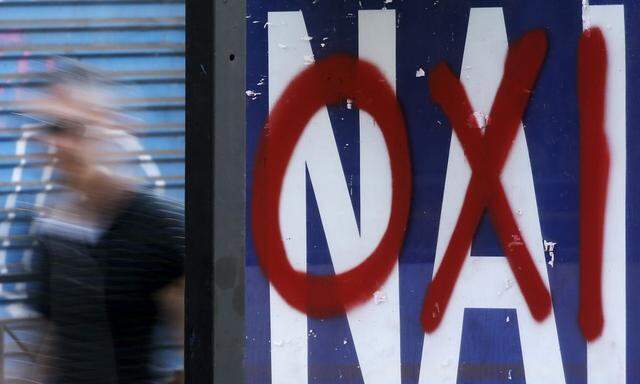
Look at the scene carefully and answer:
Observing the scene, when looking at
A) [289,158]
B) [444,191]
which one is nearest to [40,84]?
[289,158]

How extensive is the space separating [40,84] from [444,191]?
137cm

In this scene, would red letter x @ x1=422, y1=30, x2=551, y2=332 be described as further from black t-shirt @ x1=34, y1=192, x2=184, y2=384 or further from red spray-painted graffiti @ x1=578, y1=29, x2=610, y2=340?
black t-shirt @ x1=34, y1=192, x2=184, y2=384

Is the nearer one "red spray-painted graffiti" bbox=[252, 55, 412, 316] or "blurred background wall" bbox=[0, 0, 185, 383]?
"blurred background wall" bbox=[0, 0, 185, 383]

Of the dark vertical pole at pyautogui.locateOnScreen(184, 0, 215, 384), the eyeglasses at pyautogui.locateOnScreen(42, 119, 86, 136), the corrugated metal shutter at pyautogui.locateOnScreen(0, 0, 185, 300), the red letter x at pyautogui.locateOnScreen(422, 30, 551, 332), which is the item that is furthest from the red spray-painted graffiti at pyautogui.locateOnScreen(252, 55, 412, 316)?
the dark vertical pole at pyautogui.locateOnScreen(184, 0, 215, 384)

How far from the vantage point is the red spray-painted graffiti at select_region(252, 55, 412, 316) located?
10.1 ft

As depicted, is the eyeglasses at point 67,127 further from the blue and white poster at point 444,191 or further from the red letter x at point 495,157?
the red letter x at point 495,157

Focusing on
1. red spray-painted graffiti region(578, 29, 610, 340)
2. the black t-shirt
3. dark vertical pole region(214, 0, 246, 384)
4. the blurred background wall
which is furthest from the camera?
red spray-painted graffiti region(578, 29, 610, 340)

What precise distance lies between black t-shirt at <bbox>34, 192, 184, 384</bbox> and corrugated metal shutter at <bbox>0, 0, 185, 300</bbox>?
0.12 meters

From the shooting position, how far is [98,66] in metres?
2.75

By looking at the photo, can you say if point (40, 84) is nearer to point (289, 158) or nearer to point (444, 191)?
point (289, 158)

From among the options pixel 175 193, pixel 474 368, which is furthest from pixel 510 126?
pixel 175 193

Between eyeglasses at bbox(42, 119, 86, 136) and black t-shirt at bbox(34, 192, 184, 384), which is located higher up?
eyeglasses at bbox(42, 119, 86, 136)

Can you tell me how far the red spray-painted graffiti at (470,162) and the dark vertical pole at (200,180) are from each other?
135cm

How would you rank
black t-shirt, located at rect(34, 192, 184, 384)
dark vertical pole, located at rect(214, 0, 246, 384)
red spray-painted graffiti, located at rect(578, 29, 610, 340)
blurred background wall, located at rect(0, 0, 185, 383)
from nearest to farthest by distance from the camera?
dark vertical pole, located at rect(214, 0, 246, 384), black t-shirt, located at rect(34, 192, 184, 384), blurred background wall, located at rect(0, 0, 185, 383), red spray-painted graffiti, located at rect(578, 29, 610, 340)
